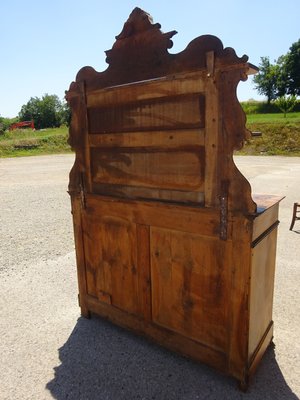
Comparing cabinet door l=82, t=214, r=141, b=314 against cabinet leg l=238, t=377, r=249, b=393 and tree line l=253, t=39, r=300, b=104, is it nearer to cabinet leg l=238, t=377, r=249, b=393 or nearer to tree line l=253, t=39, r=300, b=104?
cabinet leg l=238, t=377, r=249, b=393

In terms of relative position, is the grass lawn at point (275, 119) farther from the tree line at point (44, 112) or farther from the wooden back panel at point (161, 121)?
the tree line at point (44, 112)

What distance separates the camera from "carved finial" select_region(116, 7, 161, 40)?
2.33m

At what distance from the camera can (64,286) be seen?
4105 mm

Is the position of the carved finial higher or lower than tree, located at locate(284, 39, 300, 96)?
lower

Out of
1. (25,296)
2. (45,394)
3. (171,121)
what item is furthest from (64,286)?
(171,121)

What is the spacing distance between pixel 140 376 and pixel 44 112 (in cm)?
6704

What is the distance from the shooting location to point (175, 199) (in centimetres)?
241

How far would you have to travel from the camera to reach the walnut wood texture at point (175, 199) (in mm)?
2088

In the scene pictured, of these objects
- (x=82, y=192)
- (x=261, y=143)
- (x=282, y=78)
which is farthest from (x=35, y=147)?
(x=282, y=78)

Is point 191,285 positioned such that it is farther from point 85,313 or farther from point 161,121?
point 85,313

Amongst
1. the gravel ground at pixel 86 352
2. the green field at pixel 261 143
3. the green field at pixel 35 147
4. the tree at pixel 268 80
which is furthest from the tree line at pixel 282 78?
the gravel ground at pixel 86 352

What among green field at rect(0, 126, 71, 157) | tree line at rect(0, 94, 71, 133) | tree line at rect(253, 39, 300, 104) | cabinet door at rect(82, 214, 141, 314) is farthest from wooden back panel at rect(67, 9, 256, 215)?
tree line at rect(0, 94, 71, 133)

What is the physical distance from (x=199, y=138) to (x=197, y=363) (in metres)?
1.94

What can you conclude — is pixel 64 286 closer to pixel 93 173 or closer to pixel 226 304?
pixel 93 173
